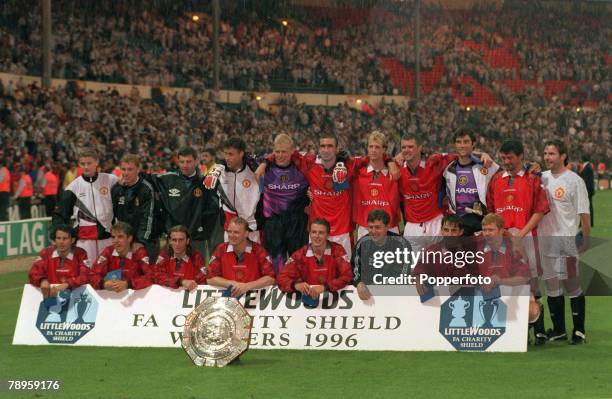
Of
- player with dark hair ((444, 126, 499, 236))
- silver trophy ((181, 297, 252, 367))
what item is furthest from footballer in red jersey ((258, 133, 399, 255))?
silver trophy ((181, 297, 252, 367))

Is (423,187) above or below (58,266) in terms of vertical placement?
above

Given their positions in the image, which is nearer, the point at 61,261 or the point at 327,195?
the point at 61,261

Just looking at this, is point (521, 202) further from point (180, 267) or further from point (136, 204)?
point (136, 204)

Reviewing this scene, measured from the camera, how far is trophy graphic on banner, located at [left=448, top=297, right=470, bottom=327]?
27.2ft

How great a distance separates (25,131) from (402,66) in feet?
81.9

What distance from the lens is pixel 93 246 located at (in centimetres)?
1017

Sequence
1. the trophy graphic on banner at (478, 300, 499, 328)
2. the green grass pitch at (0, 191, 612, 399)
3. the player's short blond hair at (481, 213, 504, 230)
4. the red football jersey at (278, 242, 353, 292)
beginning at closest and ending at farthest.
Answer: the green grass pitch at (0, 191, 612, 399) < the trophy graphic on banner at (478, 300, 499, 328) < the player's short blond hair at (481, 213, 504, 230) < the red football jersey at (278, 242, 353, 292)

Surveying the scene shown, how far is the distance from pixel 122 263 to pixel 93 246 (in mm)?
1046

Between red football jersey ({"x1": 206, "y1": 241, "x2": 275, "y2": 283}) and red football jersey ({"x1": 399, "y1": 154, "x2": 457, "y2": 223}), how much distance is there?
Result: 5.54 feet

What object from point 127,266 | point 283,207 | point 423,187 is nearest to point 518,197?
point 423,187

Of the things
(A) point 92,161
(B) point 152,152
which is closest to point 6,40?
(B) point 152,152

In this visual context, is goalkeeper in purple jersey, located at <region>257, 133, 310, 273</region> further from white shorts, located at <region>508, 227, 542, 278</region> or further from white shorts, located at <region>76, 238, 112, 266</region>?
white shorts, located at <region>508, 227, 542, 278</region>

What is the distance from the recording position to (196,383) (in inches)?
282

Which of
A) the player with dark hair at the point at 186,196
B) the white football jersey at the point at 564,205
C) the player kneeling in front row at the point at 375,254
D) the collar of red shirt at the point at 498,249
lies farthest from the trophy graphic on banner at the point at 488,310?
the player with dark hair at the point at 186,196
